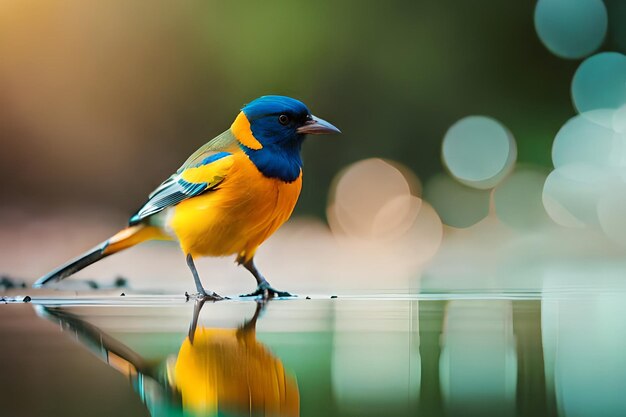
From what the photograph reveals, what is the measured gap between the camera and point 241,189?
2359mm

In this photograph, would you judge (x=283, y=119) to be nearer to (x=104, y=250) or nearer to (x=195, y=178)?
(x=195, y=178)

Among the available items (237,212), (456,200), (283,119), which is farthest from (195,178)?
(456,200)

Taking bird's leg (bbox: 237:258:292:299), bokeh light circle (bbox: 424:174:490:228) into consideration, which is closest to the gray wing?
bird's leg (bbox: 237:258:292:299)

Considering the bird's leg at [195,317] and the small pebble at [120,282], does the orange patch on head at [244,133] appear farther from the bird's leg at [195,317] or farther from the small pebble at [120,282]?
the small pebble at [120,282]

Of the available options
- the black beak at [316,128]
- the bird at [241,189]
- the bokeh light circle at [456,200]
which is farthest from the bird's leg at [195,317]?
the bokeh light circle at [456,200]

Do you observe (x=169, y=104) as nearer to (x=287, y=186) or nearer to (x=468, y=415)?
(x=287, y=186)

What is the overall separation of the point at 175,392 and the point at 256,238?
148 cm

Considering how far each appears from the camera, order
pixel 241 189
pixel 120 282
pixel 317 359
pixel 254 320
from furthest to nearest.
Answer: pixel 120 282 < pixel 241 189 < pixel 254 320 < pixel 317 359

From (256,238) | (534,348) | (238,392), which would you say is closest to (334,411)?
(238,392)

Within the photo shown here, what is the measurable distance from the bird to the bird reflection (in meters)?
0.81

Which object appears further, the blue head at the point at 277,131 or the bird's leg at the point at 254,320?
the blue head at the point at 277,131

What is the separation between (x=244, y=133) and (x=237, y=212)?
0.87 ft

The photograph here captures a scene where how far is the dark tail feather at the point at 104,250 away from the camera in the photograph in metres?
2.69

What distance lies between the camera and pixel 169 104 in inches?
219
